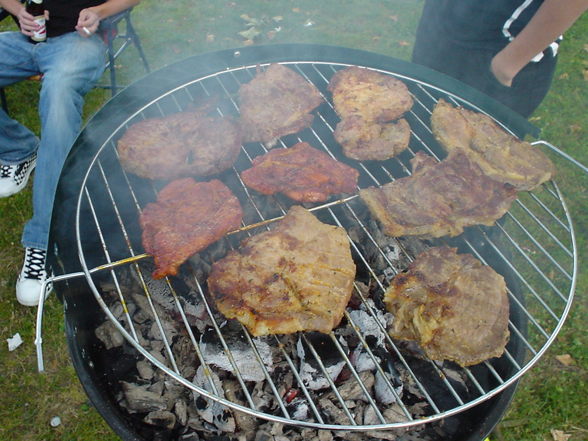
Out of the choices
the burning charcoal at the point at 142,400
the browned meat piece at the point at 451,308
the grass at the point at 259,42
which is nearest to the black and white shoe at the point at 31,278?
the grass at the point at 259,42

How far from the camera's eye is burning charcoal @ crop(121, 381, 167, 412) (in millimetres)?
2662

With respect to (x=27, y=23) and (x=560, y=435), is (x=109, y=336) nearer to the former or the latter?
(x=27, y=23)

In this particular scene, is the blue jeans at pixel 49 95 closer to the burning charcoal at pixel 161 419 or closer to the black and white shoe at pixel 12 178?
the black and white shoe at pixel 12 178

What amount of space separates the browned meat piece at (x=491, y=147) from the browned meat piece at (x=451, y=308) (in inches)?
30.7

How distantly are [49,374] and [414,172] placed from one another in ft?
10.3

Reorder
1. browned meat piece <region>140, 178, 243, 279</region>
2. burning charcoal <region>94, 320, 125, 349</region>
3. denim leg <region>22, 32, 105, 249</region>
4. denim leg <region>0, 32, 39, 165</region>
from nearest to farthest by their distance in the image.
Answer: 1. browned meat piece <region>140, 178, 243, 279</region>
2. burning charcoal <region>94, 320, 125, 349</region>
3. denim leg <region>22, 32, 105, 249</region>
4. denim leg <region>0, 32, 39, 165</region>

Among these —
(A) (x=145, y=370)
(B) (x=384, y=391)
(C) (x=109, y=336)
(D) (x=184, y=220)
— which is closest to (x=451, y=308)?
(B) (x=384, y=391)

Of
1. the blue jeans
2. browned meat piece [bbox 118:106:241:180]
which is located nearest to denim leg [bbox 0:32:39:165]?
the blue jeans

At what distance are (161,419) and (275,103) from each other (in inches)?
89.5

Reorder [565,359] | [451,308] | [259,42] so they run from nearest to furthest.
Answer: [451,308], [565,359], [259,42]

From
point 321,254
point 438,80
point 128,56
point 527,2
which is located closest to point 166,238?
point 321,254

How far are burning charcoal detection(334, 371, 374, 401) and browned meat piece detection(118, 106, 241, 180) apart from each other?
1.59m

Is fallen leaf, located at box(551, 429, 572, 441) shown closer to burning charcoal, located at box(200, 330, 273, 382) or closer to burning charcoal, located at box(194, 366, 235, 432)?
burning charcoal, located at box(200, 330, 273, 382)

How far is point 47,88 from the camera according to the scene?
3.98 metres
